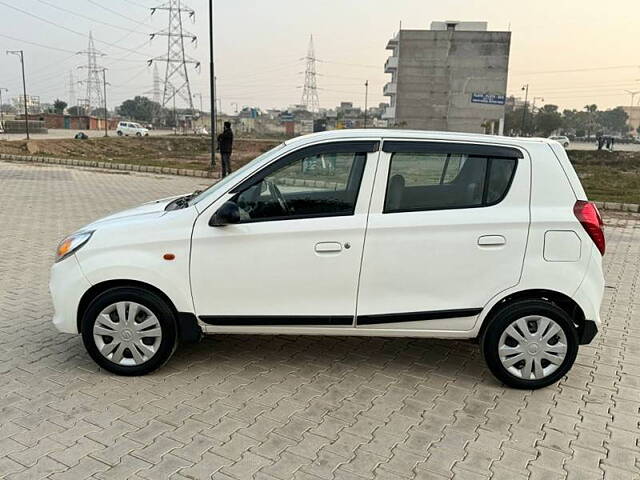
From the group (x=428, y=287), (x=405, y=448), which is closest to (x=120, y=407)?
(x=405, y=448)

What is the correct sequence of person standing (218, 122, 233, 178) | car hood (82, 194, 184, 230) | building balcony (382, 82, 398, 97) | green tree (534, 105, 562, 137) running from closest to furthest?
car hood (82, 194, 184, 230), person standing (218, 122, 233, 178), building balcony (382, 82, 398, 97), green tree (534, 105, 562, 137)

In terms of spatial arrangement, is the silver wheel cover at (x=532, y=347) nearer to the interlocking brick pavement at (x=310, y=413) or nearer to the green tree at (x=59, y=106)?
the interlocking brick pavement at (x=310, y=413)

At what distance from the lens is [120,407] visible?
3607mm

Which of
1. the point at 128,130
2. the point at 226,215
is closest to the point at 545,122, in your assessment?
the point at 128,130

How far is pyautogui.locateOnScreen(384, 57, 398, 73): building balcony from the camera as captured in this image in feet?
242

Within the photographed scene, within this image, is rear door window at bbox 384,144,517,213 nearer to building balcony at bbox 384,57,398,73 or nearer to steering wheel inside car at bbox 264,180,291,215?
steering wheel inside car at bbox 264,180,291,215

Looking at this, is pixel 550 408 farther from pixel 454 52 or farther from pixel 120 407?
pixel 454 52

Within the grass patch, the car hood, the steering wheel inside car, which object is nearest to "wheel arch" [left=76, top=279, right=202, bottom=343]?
the car hood

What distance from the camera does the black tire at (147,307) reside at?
3.88 metres

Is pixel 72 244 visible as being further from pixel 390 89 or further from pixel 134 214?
pixel 390 89

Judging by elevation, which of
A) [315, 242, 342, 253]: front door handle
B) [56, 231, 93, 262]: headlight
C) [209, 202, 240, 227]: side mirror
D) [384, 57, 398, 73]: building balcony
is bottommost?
[56, 231, 93, 262]: headlight

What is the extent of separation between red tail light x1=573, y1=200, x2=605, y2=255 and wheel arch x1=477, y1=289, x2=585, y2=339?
16.6 inches

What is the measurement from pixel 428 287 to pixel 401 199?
648mm

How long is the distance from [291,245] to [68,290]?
1664 millimetres
